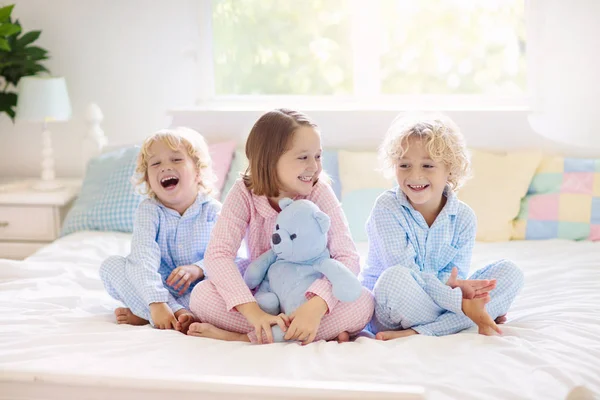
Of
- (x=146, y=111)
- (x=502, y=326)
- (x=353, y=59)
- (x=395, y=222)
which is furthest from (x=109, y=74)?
(x=502, y=326)

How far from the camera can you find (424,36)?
132 inches

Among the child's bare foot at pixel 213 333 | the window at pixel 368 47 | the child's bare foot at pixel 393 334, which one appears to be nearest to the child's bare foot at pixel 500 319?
the child's bare foot at pixel 393 334

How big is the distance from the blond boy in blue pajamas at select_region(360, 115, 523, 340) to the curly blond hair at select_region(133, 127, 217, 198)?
49 cm

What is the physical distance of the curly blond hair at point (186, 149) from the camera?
7.04 ft

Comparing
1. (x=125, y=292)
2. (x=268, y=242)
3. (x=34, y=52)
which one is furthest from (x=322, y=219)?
(x=34, y=52)

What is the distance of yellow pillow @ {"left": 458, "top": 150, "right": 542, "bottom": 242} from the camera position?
2.72m

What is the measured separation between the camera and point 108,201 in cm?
291

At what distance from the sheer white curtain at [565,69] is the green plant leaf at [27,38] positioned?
2.09 meters

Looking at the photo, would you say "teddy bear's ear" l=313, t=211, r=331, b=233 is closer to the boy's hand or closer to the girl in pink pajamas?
the girl in pink pajamas

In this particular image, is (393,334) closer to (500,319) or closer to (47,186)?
(500,319)

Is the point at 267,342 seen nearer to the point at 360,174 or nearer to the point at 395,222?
the point at 395,222

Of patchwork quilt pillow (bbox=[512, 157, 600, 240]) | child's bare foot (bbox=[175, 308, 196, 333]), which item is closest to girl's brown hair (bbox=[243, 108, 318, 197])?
child's bare foot (bbox=[175, 308, 196, 333])

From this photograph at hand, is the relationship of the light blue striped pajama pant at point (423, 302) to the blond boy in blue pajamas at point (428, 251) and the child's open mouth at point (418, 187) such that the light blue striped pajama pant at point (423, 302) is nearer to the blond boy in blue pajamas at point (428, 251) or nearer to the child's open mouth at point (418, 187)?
the blond boy in blue pajamas at point (428, 251)

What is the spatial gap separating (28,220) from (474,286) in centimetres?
205
